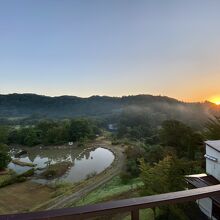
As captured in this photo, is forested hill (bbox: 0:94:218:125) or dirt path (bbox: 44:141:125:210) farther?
forested hill (bbox: 0:94:218:125)

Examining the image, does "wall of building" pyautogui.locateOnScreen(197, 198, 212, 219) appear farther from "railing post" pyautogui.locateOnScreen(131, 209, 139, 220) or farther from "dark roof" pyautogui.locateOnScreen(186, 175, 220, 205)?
"railing post" pyautogui.locateOnScreen(131, 209, 139, 220)

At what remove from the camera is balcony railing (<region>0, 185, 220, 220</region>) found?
88 cm

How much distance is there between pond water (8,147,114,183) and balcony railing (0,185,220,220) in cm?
2103

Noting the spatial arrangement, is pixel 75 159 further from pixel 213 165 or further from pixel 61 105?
pixel 61 105

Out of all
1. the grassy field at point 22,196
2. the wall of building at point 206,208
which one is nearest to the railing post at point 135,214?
the wall of building at point 206,208

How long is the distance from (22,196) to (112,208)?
1867 cm

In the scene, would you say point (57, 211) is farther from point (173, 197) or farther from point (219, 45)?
point (219, 45)

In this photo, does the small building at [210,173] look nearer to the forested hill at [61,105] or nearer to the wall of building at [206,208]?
the wall of building at [206,208]

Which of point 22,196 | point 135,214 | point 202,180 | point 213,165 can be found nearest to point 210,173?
point 213,165

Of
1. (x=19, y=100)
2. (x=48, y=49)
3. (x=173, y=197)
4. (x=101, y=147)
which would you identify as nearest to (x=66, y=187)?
(x=48, y=49)

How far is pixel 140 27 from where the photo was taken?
1131cm

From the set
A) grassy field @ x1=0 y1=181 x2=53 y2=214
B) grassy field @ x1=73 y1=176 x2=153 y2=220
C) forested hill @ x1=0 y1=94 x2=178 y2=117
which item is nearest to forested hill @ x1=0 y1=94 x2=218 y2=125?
forested hill @ x1=0 y1=94 x2=178 y2=117

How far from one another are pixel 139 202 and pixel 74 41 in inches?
569

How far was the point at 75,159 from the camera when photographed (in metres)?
29.1
